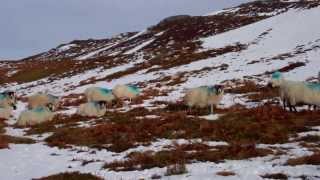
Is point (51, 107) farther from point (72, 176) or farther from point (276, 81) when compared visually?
point (72, 176)

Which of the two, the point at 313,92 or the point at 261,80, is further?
the point at 261,80

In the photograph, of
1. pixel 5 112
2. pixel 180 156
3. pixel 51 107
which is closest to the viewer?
pixel 180 156

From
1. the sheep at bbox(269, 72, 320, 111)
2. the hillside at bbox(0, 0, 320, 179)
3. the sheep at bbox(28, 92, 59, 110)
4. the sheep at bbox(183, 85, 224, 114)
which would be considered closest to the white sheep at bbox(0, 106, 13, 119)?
the hillside at bbox(0, 0, 320, 179)

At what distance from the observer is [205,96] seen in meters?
31.9

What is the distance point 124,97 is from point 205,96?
43.0 ft

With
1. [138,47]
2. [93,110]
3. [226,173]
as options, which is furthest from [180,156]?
[138,47]

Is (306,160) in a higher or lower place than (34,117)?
lower

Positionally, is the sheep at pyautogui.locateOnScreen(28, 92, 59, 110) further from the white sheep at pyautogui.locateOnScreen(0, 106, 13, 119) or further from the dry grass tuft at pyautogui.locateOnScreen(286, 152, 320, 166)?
the dry grass tuft at pyautogui.locateOnScreen(286, 152, 320, 166)

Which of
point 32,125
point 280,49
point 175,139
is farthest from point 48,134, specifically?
point 280,49

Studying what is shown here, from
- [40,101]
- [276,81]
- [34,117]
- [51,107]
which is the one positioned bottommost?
[34,117]

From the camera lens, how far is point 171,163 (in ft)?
64.1

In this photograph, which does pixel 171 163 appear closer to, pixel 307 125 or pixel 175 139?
pixel 175 139

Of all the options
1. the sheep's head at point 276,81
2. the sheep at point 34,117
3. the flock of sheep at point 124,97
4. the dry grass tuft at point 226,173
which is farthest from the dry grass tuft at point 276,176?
the sheep's head at point 276,81

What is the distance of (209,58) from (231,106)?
125 ft
